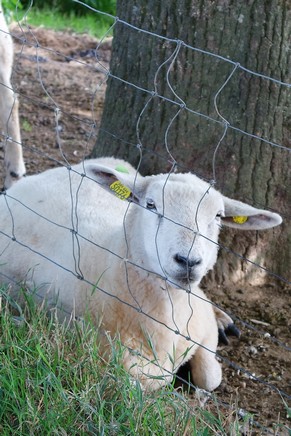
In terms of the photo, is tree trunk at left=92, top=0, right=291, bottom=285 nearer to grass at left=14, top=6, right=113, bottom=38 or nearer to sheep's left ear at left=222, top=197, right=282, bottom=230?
sheep's left ear at left=222, top=197, right=282, bottom=230

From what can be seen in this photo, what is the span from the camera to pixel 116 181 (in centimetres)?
412

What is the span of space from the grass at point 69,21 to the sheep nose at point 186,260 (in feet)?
25.2

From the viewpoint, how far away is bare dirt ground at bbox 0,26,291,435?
433 centimetres

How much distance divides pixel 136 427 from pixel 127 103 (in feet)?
8.38

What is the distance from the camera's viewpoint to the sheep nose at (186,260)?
12.1ft

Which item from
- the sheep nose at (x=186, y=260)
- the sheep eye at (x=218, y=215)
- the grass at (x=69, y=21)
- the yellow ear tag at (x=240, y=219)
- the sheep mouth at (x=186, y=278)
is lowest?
the grass at (x=69, y=21)

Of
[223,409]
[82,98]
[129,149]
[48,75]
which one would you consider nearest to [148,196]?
[223,409]

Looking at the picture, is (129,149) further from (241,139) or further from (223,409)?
(223,409)

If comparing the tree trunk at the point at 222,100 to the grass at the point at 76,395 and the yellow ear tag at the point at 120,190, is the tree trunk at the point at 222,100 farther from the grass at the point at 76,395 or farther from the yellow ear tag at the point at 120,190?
the grass at the point at 76,395

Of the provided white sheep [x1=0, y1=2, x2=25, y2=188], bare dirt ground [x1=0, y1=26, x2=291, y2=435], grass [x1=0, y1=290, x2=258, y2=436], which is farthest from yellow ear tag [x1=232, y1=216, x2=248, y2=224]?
white sheep [x1=0, y1=2, x2=25, y2=188]

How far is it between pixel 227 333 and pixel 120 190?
127cm

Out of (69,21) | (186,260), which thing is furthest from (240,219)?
(69,21)

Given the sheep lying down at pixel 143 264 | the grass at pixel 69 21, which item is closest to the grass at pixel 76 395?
the sheep lying down at pixel 143 264

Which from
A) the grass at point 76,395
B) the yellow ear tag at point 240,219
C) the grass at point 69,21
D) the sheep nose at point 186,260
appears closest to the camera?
the grass at point 76,395
